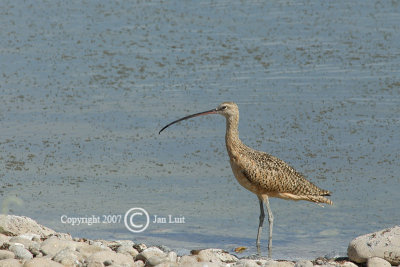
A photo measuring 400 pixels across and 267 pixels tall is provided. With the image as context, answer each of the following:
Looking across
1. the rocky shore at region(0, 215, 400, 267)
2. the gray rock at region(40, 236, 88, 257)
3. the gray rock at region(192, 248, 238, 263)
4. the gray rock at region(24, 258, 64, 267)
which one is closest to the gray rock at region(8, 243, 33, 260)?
the rocky shore at region(0, 215, 400, 267)

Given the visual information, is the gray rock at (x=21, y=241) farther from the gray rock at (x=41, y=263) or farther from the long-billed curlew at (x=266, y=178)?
the long-billed curlew at (x=266, y=178)

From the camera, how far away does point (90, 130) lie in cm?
1066

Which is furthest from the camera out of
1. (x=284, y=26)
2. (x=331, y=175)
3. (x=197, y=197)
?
(x=284, y=26)

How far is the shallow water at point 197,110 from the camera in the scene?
8.53m

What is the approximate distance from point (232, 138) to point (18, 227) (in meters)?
2.47

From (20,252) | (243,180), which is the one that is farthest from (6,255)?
(243,180)

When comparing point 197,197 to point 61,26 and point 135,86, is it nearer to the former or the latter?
point 135,86

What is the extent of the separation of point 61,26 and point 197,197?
6945 millimetres

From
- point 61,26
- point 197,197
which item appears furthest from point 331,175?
point 61,26

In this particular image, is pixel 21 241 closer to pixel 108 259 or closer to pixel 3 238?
pixel 3 238

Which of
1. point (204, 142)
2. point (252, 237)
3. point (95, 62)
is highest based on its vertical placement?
point (95, 62)

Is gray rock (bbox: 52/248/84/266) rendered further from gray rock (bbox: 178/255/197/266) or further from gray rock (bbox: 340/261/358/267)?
gray rock (bbox: 340/261/358/267)

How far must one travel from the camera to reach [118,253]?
6430mm

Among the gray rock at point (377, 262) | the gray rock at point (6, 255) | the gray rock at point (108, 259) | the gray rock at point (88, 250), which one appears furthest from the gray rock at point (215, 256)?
the gray rock at point (6, 255)
